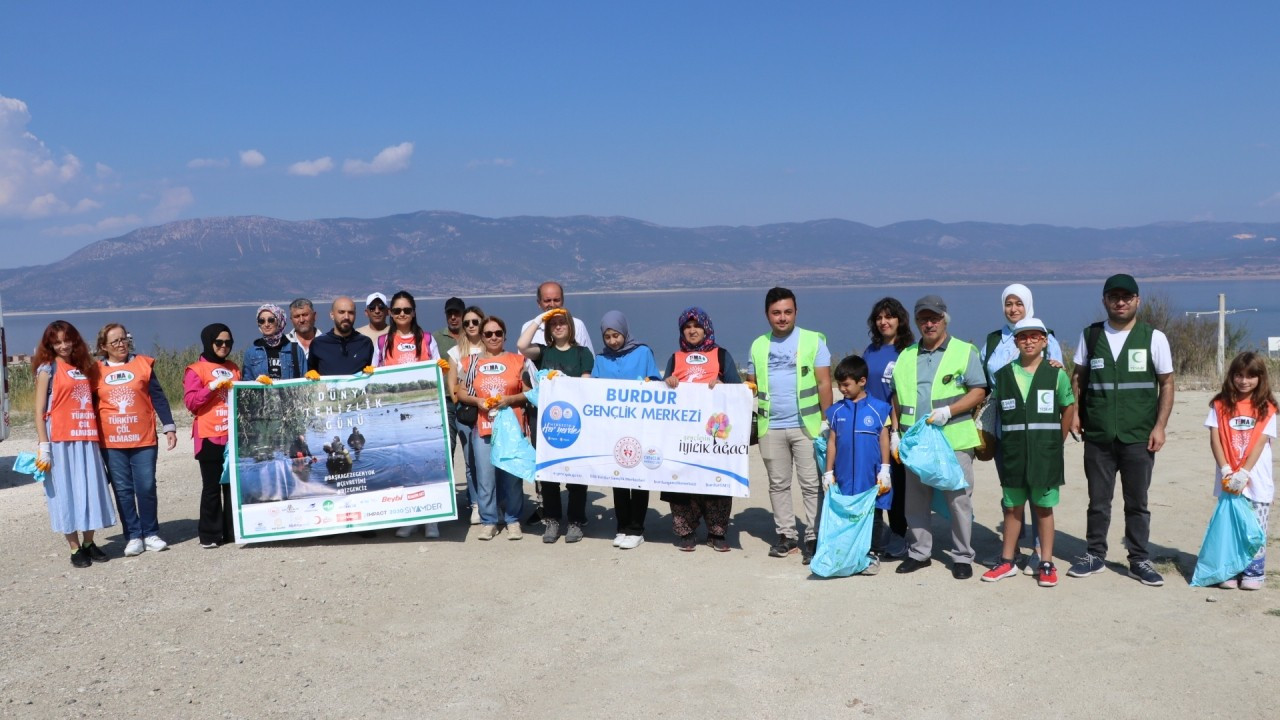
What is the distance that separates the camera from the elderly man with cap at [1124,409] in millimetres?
5965

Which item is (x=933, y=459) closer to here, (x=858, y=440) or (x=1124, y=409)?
(x=858, y=440)

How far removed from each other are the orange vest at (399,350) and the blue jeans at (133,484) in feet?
6.13

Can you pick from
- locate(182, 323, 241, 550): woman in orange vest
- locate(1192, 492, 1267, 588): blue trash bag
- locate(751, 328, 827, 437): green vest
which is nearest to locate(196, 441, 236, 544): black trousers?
locate(182, 323, 241, 550): woman in orange vest

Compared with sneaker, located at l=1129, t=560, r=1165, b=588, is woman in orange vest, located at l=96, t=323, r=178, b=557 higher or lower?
higher

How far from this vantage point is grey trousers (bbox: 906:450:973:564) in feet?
20.6

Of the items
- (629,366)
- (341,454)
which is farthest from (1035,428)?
(341,454)

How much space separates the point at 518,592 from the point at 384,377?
2213 mm

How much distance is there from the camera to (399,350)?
307 inches

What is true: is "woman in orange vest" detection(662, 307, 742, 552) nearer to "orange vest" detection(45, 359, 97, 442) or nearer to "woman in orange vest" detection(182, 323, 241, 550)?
"woman in orange vest" detection(182, 323, 241, 550)

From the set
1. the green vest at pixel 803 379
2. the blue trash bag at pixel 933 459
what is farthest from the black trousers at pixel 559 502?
the blue trash bag at pixel 933 459

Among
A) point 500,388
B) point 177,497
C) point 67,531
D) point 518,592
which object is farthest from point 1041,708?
point 177,497

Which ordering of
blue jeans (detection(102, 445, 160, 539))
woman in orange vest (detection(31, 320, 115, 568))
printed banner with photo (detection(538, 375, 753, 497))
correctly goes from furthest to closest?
blue jeans (detection(102, 445, 160, 539))
printed banner with photo (detection(538, 375, 753, 497))
woman in orange vest (detection(31, 320, 115, 568))

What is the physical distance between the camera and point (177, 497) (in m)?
9.68

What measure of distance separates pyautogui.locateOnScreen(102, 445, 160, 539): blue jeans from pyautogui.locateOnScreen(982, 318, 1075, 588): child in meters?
6.06
